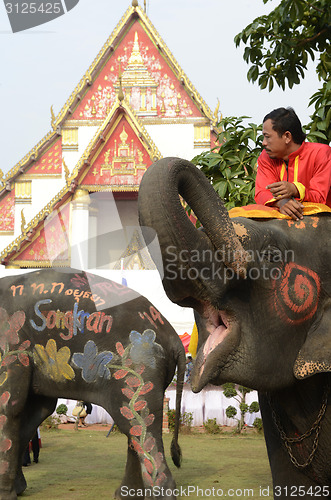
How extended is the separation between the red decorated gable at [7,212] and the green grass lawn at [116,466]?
297 inches

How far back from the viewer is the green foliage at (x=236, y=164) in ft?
16.1

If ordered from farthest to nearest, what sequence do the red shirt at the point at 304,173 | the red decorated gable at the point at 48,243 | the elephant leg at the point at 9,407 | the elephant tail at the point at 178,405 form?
the red decorated gable at the point at 48,243, the elephant tail at the point at 178,405, the elephant leg at the point at 9,407, the red shirt at the point at 304,173

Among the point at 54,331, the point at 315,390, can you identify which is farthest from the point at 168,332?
the point at 315,390

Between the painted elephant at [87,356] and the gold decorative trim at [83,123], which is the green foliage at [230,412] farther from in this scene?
the gold decorative trim at [83,123]

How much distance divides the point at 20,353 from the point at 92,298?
68 centimetres

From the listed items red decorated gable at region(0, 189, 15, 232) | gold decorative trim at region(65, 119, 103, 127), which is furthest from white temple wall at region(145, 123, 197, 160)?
red decorated gable at region(0, 189, 15, 232)

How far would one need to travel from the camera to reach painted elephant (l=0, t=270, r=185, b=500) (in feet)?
15.6

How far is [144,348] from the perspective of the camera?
4.85 metres

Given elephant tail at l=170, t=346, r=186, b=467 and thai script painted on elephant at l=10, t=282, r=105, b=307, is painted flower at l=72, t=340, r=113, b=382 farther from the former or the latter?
elephant tail at l=170, t=346, r=186, b=467

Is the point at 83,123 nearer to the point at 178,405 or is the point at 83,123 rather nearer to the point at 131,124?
the point at 131,124

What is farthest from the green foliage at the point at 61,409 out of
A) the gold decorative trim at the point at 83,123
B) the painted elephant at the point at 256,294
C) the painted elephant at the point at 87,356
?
the painted elephant at the point at 256,294

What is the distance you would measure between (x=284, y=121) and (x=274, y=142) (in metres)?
0.07

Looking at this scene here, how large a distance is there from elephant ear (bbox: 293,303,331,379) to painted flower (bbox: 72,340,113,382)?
3209mm

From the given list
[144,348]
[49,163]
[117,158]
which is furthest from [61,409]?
[49,163]
